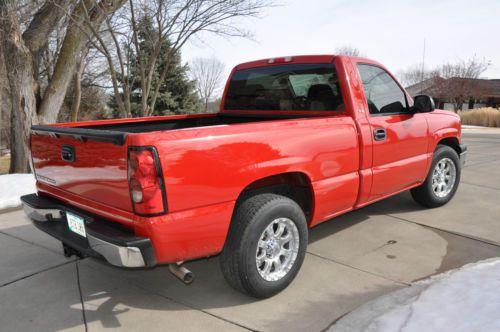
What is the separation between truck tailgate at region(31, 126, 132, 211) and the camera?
2449mm

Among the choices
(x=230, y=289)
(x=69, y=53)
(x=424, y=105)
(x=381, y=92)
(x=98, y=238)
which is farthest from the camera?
(x=69, y=53)

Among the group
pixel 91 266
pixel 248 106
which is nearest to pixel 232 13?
pixel 248 106

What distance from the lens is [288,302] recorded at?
3.01m

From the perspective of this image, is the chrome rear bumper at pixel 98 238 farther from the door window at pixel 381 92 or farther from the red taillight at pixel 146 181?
the door window at pixel 381 92

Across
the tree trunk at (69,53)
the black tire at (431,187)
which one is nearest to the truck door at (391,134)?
the black tire at (431,187)

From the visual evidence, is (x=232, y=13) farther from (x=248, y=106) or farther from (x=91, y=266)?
(x=91, y=266)

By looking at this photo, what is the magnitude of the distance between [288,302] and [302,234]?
1.70ft

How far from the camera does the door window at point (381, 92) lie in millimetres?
4023

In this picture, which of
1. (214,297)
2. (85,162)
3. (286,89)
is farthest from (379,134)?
(85,162)

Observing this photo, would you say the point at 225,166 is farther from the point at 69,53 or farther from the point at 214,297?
the point at 69,53

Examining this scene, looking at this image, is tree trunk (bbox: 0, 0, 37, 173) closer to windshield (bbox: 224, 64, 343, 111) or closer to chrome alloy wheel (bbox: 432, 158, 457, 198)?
windshield (bbox: 224, 64, 343, 111)

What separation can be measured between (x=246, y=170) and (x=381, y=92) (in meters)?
2.14

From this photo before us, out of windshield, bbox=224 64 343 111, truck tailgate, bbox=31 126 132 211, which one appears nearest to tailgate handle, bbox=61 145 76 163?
truck tailgate, bbox=31 126 132 211

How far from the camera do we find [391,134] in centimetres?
406
